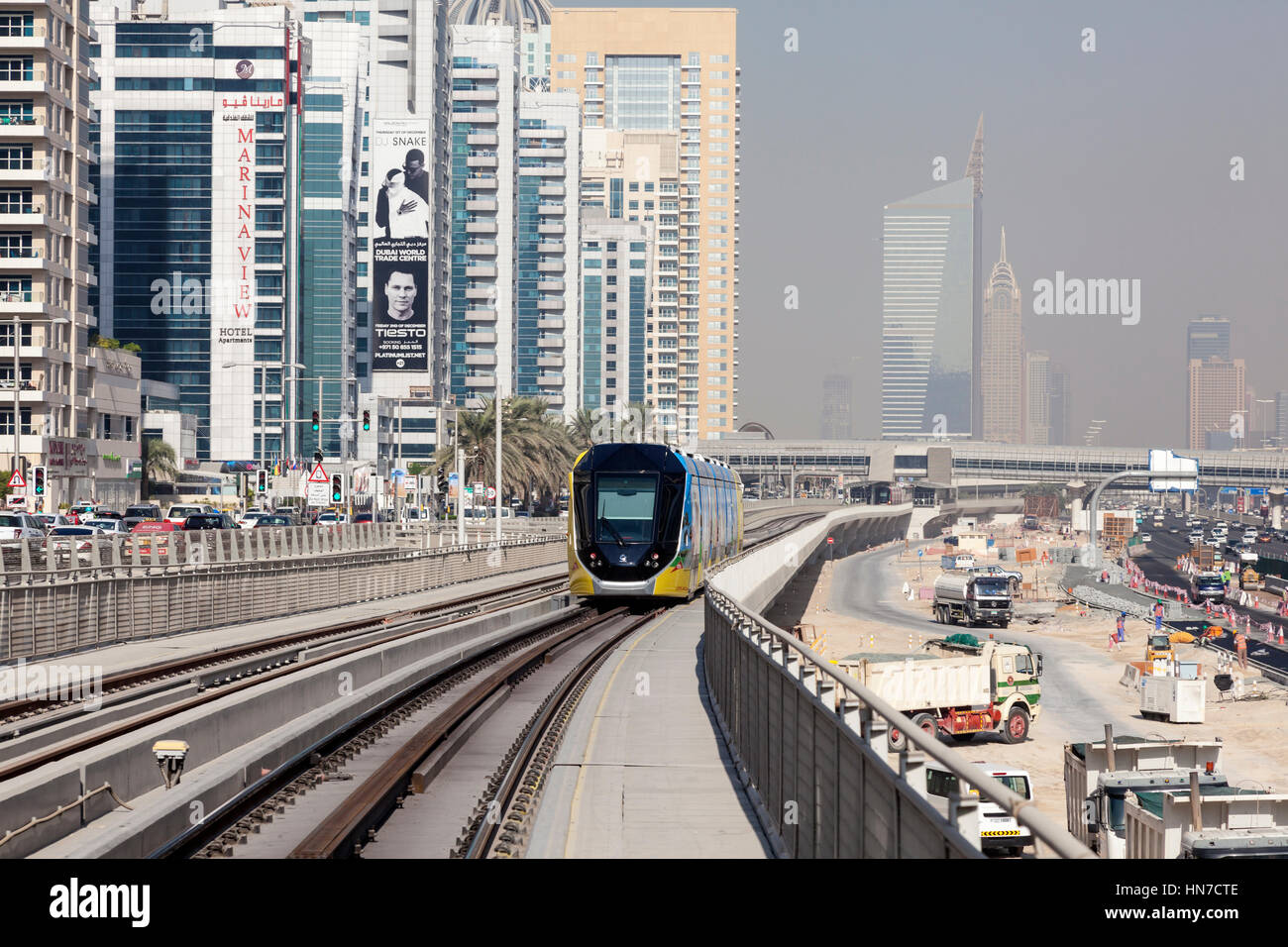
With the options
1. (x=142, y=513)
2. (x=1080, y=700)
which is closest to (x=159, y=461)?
(x=142, y=513)

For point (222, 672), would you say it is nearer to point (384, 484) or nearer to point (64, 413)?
point (64, 413)

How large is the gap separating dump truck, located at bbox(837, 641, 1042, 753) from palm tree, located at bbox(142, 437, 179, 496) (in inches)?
2975

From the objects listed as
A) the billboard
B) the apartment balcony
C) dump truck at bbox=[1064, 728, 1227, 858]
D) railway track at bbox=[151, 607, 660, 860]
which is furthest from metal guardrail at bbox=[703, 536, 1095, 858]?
the apartment balcony

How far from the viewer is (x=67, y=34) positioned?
90500mm

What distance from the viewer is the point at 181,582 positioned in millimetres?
31516

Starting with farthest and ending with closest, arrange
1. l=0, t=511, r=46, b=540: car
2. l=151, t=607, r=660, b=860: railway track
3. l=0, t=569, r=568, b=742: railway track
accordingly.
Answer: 1. l=0, t=511, r=46, b=540: car
2. l=0, t=569, r=568, b=742: railway track
3. l=151, t=607, r=660, b=860: railway track

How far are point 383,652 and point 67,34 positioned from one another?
76.5 metres

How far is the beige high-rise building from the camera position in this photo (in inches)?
3383

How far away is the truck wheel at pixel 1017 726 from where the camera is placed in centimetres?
4538

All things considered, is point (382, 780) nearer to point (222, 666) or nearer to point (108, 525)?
point (222, 666)

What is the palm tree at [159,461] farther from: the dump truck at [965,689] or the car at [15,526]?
the dump truck at [965,689]

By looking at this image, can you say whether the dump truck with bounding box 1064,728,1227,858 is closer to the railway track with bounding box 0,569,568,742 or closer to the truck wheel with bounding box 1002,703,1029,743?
the truck wheel with bounding box 1002,703,1029,743
